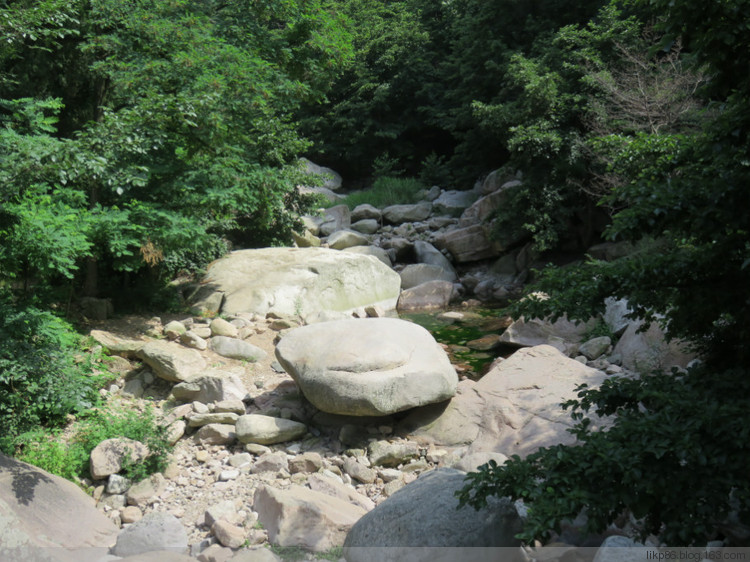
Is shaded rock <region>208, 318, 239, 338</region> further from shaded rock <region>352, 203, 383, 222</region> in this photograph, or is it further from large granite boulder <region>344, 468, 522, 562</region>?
shaded rock <region>352, 203, 383, 222</region>

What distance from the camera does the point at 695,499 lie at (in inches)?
116

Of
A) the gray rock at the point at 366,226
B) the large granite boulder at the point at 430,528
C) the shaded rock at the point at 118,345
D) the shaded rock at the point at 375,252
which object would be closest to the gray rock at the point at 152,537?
the large granite boulder at the point at 430,528

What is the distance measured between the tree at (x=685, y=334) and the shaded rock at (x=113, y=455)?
3603 mm

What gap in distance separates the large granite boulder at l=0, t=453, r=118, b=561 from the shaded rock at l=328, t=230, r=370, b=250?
40.6ft

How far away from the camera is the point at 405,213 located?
2025 centimetres

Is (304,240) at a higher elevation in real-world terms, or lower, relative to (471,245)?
higher

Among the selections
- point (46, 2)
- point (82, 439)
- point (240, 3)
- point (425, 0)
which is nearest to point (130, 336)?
point (82, 439)

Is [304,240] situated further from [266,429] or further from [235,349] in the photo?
[266,429]

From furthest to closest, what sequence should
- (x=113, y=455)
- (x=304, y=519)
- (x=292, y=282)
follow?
(x=292, y=282)
(x=113, y=455)
(x=304, y=519)

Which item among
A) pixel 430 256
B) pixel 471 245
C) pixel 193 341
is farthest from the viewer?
pixel 471 245

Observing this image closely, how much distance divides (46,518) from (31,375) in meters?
1.59

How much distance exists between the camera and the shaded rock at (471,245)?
56.6 ft

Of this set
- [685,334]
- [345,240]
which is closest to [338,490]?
[685,334]

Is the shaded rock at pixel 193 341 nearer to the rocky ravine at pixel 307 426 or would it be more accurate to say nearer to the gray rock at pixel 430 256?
the rocky ravine at pixel 307 426
